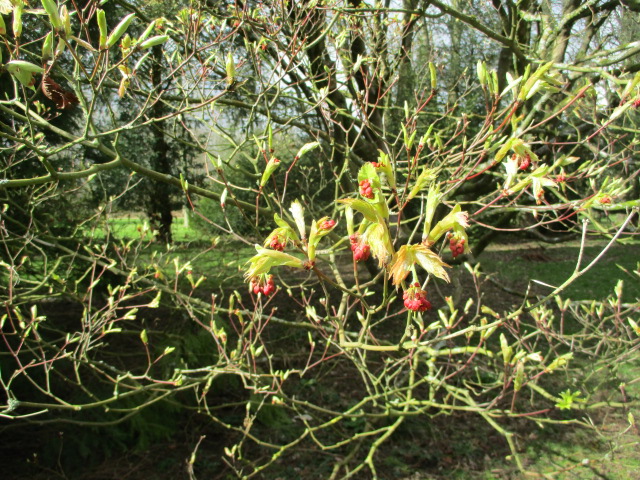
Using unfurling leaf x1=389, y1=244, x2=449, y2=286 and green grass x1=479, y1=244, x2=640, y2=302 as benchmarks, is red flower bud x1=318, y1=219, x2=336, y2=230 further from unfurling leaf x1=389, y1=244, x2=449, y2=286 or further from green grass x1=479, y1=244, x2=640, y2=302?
green grass x1=479, y1=244, x2=640, y2=302

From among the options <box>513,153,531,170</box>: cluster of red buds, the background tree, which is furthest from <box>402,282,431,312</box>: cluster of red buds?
<box>513,153,531,170</box>: cluster of red buds

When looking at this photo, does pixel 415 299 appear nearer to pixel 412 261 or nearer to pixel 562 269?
pixel 412 261

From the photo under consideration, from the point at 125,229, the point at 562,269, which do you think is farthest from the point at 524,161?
the point at 562,269

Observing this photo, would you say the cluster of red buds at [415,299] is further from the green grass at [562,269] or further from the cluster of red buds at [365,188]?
the green grass at [562,269]

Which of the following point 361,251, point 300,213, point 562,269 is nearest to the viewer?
point 361,251

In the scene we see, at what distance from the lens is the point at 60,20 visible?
1.17m

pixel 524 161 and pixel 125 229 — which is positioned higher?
pixel 524 161

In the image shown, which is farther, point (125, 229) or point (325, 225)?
point (125, 229)

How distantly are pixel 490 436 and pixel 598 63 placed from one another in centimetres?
311

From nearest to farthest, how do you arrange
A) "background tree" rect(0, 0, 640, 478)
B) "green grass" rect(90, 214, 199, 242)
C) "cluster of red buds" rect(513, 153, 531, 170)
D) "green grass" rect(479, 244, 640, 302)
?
"cluster of red buds" rect(513, 153, 531, 170) → "background tree" rect(0, 0, 640, 478) → "green grass" rect(90, 214, 199, 242) → "green grass" rect(479, 244, 640, 302)

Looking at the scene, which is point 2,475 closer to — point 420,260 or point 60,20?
point 60,20

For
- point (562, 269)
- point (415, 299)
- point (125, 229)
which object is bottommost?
point (562, 269)

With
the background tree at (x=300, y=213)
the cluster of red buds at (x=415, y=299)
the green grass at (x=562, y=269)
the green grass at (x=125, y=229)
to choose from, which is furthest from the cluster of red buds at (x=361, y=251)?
the green grass at (x=562, y=269)

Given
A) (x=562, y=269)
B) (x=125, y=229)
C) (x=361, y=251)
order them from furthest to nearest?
(x=562, y=269), (x=125, y=229), (x=361, y=251)
